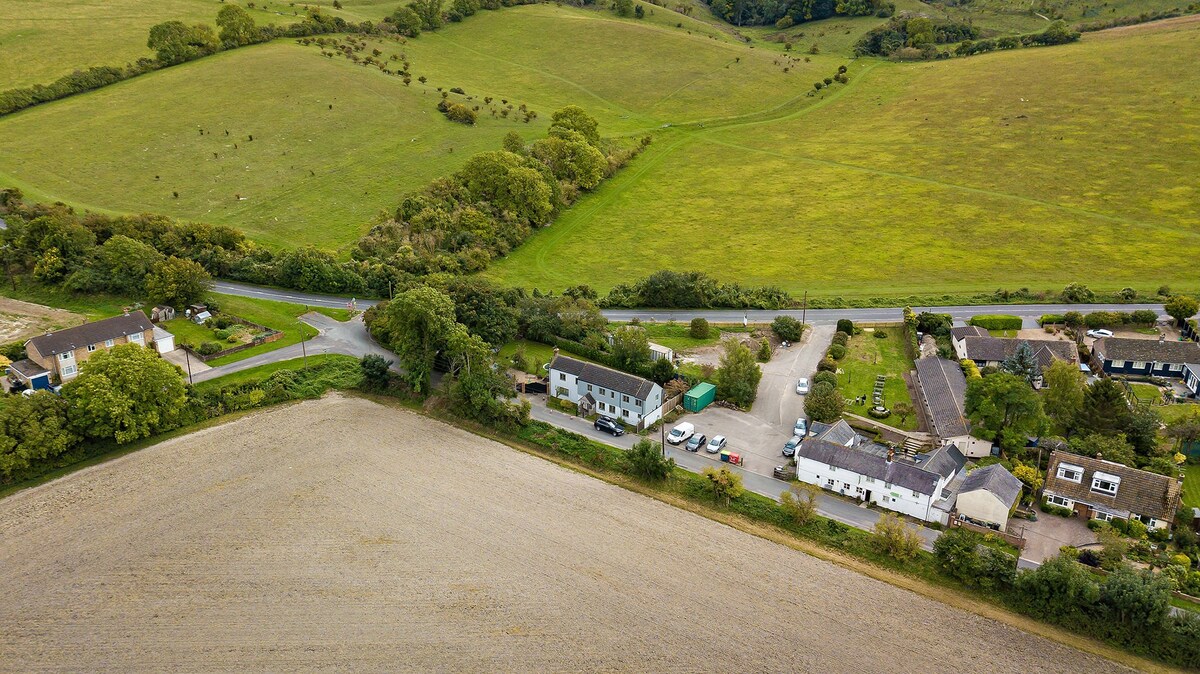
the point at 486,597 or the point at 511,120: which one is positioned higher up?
the point at 511,120

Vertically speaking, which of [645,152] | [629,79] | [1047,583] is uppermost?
[629,79]

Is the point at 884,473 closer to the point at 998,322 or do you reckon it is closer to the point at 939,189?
the point at 998,322

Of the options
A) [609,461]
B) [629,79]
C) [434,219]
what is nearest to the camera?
[609,461]

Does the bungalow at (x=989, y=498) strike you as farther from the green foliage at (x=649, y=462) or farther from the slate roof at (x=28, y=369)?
the slate roof at (x=28, y=369)

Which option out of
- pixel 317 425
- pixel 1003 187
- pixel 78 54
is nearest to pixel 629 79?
pixel 1003 187

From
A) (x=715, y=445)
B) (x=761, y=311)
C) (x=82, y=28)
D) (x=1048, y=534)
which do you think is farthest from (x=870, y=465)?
(x=82, y=28)

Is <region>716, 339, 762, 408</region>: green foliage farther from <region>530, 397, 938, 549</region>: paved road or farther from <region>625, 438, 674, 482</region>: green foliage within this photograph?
<region>625, 438, 674, 482</region>: green foliage

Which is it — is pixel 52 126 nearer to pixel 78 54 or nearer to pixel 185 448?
pixel 78 54
